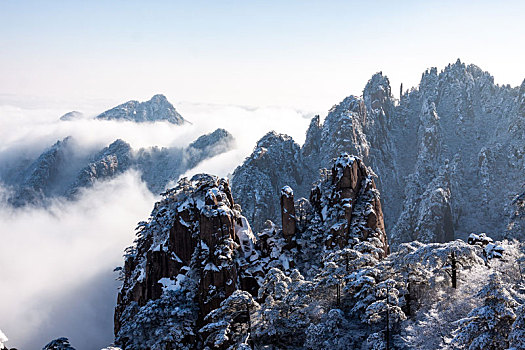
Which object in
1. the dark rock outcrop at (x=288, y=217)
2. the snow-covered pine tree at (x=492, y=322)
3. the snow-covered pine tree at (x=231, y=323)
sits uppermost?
the dark rock outcrop at (x=288, y=217)

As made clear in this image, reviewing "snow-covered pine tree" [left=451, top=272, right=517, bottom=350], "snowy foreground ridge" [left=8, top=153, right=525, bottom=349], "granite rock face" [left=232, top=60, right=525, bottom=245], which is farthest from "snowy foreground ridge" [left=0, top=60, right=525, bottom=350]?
"granite rock face" [left=232, top=60, right=525, bottom=245]

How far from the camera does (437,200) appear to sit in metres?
144

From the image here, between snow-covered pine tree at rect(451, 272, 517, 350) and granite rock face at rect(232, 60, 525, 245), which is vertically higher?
granite rock face at rect(232, 60, 525, 245)

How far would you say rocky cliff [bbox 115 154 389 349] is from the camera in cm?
6038

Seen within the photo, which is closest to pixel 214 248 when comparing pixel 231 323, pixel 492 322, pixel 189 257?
pixel 189 257

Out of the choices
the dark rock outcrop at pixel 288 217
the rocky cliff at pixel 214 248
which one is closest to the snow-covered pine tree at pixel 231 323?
the rocky cliff at pixel 214 248

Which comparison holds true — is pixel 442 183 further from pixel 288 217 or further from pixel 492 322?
pixel 492 322

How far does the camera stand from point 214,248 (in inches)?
2660

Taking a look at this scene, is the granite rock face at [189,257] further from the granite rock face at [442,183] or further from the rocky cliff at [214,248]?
the granite rock face at [442,183]

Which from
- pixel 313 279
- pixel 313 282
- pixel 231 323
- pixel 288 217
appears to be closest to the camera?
pixel 231 323

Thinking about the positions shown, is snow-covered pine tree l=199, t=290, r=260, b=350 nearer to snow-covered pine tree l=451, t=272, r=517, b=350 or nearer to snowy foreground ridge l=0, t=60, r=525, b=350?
snowy foreground ridge l=0, t=60, r=525, b=350

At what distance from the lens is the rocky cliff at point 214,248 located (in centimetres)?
6038

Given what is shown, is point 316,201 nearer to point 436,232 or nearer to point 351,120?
point 436,232

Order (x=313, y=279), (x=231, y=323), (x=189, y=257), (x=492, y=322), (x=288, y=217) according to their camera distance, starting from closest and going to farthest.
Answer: (x=492, y=322) < (x=231, y=323) < (x=313, y=279) < (x=189, y=257) < (x=288, y=217)
